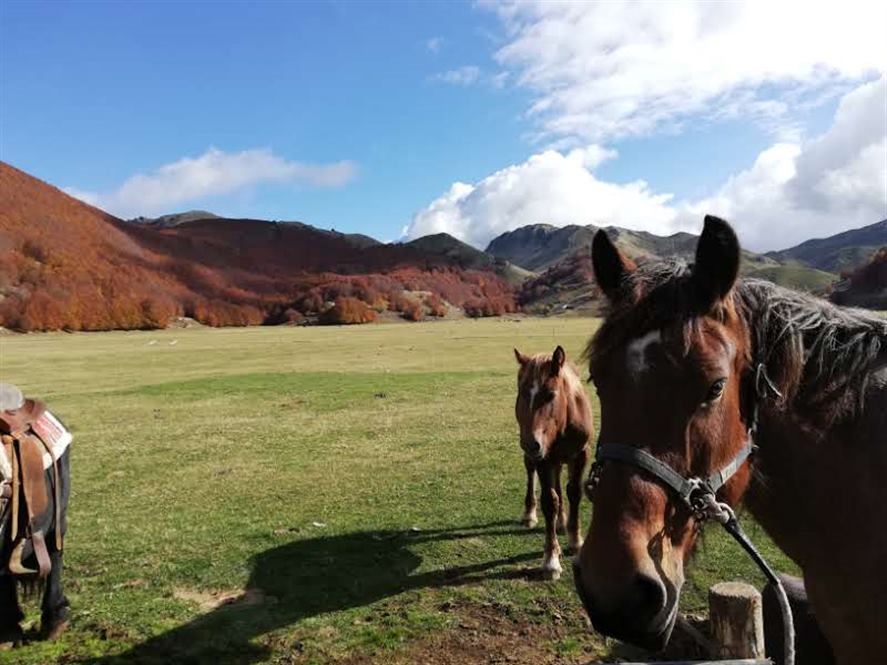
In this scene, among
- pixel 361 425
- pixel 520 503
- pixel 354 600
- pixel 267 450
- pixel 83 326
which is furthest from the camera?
pixel 83 326

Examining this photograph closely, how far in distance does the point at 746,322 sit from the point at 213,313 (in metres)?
124

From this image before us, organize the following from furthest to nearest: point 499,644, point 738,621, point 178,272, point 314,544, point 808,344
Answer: point 178,272 < point 314,544 < point 499,644 < point 738,621 < point 808,344

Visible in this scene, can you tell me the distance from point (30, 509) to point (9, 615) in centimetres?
109

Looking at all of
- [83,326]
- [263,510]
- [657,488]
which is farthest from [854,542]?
[83,326]

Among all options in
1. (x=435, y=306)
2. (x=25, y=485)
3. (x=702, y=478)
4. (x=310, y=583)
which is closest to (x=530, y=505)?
(x=310, y=583)

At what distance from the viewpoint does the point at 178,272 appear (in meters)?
138

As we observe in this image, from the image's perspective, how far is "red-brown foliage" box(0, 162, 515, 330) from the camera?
100 metres

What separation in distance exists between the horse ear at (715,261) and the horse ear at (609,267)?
32 cm

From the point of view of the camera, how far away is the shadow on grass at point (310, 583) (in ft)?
18.0

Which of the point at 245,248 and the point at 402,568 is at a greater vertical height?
the point at 245,248

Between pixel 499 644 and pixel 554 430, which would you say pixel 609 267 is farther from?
pixel 554 430

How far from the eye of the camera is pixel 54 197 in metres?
135

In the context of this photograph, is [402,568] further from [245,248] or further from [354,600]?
[245,248]

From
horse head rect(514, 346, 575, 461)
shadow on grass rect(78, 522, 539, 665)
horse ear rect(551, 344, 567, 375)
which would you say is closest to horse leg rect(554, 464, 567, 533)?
horse head rect(514, 346, 575, 461)
